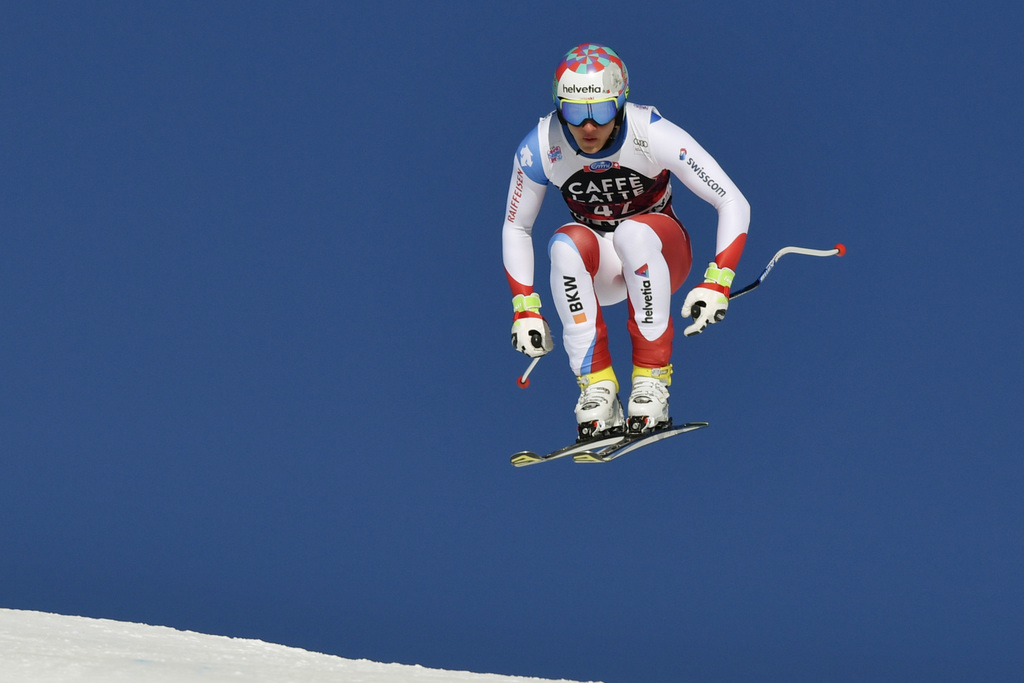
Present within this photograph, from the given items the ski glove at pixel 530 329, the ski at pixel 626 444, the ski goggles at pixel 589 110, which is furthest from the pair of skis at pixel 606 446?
the ski goggles at pixel 589 110

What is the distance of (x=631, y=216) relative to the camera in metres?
3.89

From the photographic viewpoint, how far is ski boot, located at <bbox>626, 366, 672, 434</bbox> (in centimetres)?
390

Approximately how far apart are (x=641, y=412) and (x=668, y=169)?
24.8 inches

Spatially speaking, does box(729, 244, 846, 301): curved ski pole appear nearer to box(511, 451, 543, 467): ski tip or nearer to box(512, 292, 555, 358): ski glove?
box(512, 292, 555, 358): ski glove

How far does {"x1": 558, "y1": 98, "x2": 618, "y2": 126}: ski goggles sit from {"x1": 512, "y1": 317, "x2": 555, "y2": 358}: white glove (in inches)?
21.8

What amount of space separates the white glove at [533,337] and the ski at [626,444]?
29 centimetres

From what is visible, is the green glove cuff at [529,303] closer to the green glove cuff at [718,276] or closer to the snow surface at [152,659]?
the green glove cuff at [718,276]

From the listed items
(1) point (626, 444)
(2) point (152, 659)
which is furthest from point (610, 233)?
(2) point (152, 659)

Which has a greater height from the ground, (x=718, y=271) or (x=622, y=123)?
(x=622, y=123)

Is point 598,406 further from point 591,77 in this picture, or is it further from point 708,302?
point 591,77

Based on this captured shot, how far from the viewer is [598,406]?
3.93 meters

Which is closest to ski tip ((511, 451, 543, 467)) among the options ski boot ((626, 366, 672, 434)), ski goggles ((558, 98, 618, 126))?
ski boot ((626, 366, 672, 434))

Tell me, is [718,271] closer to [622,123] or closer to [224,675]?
[622,123]

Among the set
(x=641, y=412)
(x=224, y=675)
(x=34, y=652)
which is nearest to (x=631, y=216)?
(x=641, y=412)
